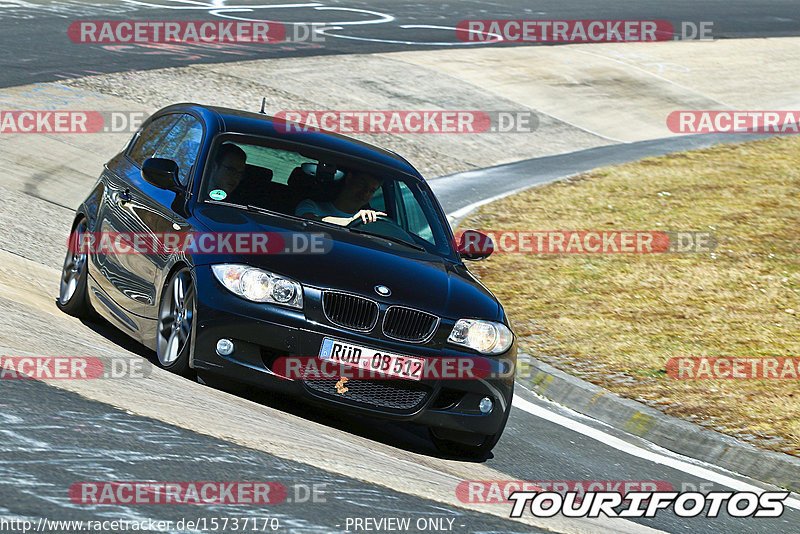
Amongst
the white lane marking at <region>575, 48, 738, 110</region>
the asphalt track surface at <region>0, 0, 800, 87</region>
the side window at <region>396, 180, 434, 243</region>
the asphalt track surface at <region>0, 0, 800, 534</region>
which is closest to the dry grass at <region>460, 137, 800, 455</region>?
the asphalt track surface at <region>0, 0, 800, 534</region>

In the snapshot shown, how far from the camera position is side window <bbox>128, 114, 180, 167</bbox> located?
843 centimetres

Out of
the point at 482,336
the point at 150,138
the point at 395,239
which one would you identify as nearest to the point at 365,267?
the point at 482,336

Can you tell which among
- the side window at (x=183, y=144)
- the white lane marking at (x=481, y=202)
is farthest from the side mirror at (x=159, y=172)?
the white lane marking at (x=481, y=202)

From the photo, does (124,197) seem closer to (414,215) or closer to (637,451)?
(414,215)

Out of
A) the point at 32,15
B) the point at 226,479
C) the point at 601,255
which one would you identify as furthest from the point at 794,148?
the point at 226,479

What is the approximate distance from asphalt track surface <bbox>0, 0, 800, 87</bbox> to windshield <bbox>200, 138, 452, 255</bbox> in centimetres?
1007

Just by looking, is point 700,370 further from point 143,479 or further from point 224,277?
point 143,479

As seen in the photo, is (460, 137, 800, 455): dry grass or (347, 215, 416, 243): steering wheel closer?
(347, 215, 416, 243): steering wheel

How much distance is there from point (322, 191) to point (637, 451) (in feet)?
8.54

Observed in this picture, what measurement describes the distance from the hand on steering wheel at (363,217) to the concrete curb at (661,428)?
2112mm

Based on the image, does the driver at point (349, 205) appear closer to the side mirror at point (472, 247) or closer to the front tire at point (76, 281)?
the side mirror at point (472, 247)

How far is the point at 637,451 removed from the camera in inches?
307

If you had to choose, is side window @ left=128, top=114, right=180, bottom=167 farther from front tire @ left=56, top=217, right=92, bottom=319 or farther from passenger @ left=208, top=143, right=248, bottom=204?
passenger @ left=208, top=143, right=248, bottom=204

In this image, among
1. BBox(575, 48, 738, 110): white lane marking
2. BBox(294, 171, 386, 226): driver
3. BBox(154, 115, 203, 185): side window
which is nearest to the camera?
BBox(294, 171, 386, 226): driver
